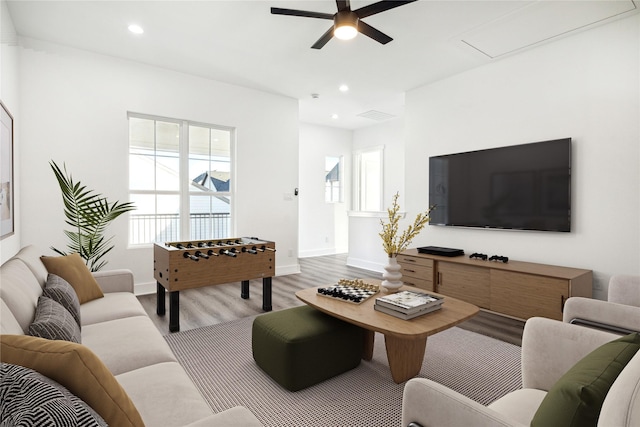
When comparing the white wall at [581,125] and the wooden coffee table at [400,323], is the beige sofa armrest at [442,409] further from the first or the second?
the white wall at [581,125]

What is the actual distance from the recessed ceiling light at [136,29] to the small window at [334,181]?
4.89 meters

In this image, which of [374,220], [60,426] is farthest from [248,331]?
[374,220]

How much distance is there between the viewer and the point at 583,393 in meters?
0.82

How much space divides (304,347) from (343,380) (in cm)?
39

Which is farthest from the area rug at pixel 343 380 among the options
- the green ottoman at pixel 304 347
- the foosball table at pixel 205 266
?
the foosball table at pixel 205 266

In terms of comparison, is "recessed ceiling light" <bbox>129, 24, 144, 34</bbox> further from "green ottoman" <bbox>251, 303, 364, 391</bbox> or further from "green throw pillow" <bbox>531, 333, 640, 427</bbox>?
"green throw pillow" <bbox>531, 333, 640, 427</bbox>

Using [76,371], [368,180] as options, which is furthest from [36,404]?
[368,180]

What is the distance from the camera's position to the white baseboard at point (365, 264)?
5723 millimetres

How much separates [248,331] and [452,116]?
3.68m

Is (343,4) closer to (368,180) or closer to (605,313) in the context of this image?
(605,313)

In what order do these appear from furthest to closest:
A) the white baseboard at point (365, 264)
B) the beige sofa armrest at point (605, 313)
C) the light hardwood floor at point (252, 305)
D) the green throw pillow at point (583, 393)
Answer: the white baseboard at point (365, 264), the light hardwood floor at point (252, 305), the beige sofa armrest at point (605, 313), the green throw pillow at point (583, 393)

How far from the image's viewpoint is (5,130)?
2.75 m

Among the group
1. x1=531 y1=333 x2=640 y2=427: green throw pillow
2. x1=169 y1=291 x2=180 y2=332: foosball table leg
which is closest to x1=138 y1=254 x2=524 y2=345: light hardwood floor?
x1=169 y1=291 x2=180 y2=332: foosball table leg

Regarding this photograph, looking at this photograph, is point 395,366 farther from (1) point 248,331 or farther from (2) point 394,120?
(2) point 394,120
